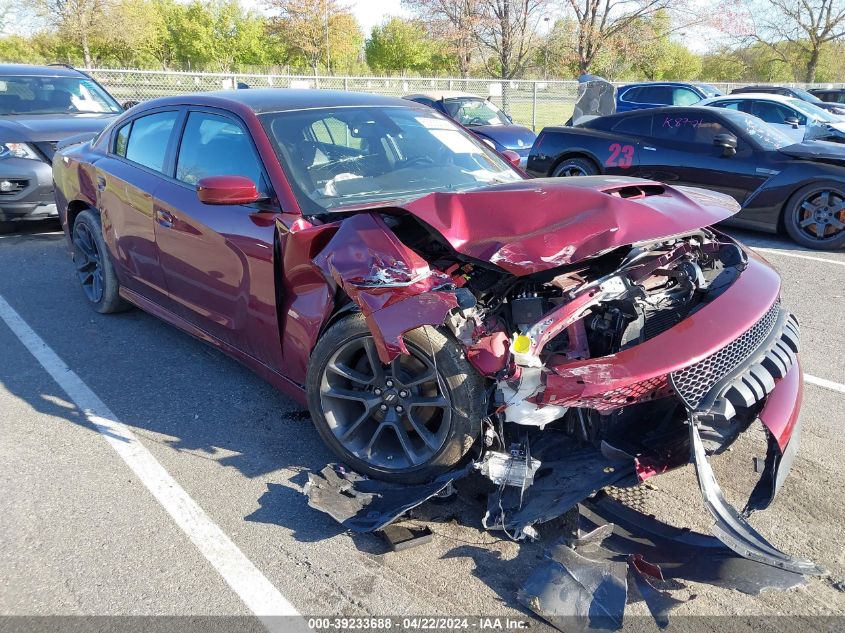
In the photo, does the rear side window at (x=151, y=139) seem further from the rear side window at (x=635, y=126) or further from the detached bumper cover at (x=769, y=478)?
the rear side window at (x=635, y=126)

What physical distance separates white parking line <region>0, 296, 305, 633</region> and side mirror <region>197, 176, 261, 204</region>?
4.31 ft

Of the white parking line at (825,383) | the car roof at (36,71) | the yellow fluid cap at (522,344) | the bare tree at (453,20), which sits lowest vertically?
the white parking line at (825,383)

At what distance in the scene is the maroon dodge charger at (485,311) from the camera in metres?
2.44

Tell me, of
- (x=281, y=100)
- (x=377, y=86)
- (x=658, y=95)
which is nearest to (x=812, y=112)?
(x=658, y=95)

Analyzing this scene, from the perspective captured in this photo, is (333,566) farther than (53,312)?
No

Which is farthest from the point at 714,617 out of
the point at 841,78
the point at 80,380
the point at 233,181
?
the point at 841,78

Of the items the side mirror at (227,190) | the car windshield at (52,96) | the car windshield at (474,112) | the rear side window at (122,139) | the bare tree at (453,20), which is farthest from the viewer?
the bare tree at (453,20)

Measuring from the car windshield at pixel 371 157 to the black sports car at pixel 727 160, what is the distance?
15.8ft

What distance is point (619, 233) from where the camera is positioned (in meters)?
2.54

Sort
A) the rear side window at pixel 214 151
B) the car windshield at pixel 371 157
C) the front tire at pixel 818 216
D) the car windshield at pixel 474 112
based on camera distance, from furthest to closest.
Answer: the car windshield at pixel 474 112, the front tire at pixel 818 216, the rear side window at pixel 214 151, the car windshield at pixel 371 157

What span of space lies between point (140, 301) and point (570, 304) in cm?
331

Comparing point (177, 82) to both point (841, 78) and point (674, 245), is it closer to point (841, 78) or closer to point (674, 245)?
point (674, 245)

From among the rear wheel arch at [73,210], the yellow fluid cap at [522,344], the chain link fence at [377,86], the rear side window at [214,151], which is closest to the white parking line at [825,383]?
the yellow fluid cap at [522,344]

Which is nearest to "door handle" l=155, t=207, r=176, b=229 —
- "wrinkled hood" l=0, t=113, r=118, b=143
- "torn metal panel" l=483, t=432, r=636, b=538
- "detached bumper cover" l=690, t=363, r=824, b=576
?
"torn metal panel" l=483, t=432, r=636, b=538
